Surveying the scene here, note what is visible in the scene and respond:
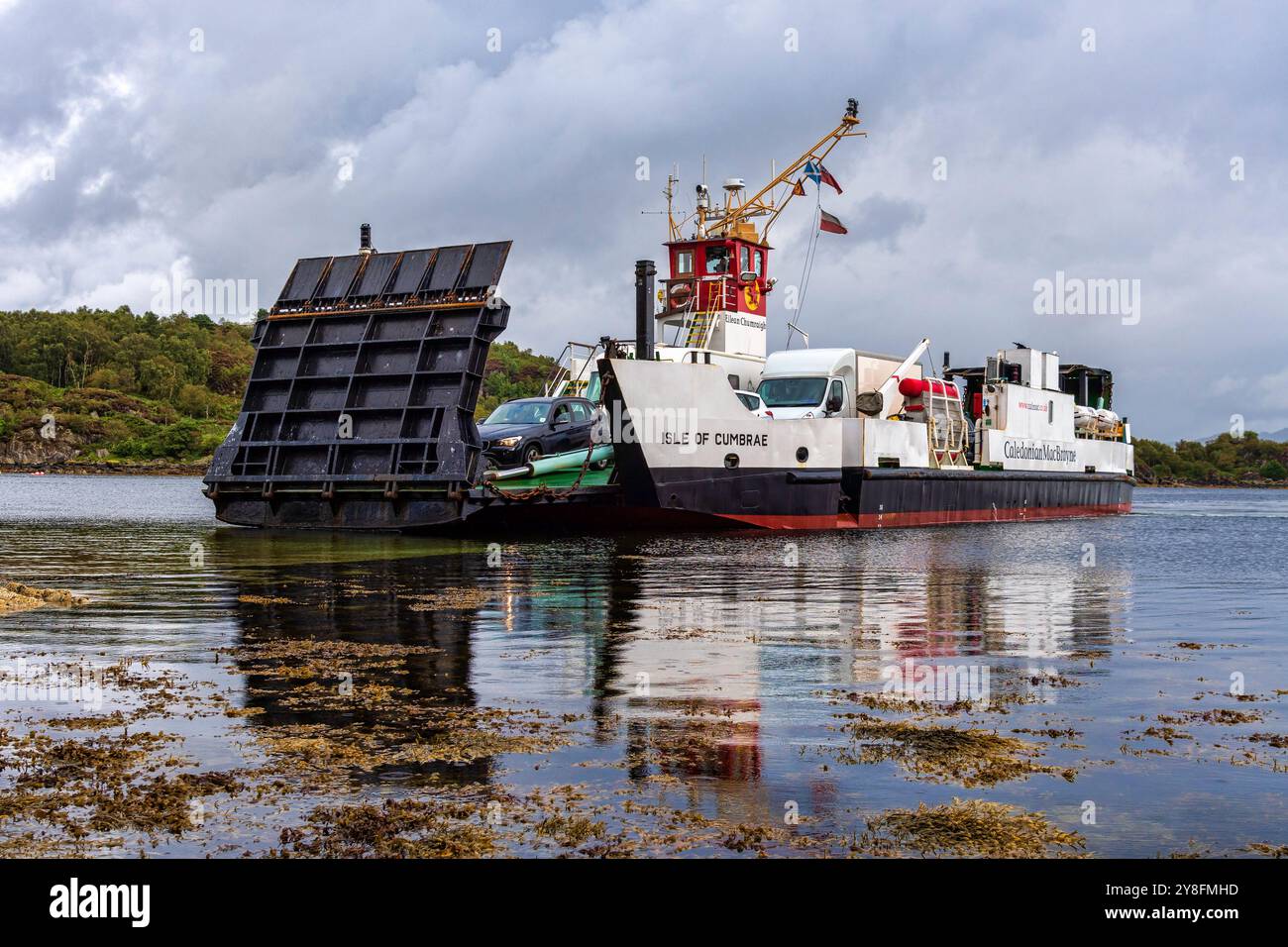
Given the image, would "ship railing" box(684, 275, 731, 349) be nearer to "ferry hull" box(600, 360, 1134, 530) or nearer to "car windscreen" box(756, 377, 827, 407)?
"car windscreen" box(756, 377, 827, 407)

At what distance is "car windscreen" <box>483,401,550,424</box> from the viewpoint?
86.2 feet

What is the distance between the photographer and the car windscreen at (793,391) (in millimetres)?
30844

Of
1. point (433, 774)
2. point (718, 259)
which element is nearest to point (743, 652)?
point (433, 774)

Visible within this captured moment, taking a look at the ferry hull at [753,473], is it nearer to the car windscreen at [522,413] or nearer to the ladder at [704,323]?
the car windscreen at [522,413]

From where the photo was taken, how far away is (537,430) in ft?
84.9

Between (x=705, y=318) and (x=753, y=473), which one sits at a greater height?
(x=705, y=318)

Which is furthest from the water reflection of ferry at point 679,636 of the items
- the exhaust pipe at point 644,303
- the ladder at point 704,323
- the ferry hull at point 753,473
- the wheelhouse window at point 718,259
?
the wheelhouse window at point 718,259

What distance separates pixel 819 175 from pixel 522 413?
16675 mm

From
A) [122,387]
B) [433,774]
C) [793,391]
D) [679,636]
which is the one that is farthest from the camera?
[122,387]

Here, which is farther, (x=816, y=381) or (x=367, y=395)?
(x=816, y=381)

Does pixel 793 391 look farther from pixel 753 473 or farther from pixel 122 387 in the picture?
pixel 122 387
